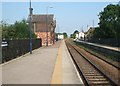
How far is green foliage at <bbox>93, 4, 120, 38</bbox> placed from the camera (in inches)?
2507

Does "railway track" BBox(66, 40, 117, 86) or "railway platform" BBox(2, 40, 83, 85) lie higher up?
"railway platform" BBox(2, 40, 83, 85)

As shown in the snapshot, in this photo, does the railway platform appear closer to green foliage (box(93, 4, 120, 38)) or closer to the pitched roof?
green foliage (box(93, 4, 120, 38))

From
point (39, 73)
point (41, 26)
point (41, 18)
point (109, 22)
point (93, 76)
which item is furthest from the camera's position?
point (41, 18)

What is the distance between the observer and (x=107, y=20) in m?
70.8

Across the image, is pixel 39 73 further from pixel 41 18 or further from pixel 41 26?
pixel 41 18

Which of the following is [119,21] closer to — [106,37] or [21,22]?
[106,37]

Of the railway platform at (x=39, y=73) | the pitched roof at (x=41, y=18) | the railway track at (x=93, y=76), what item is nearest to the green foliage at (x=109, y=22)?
the pitched roof at (x=41, y=18)

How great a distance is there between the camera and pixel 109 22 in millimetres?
67750

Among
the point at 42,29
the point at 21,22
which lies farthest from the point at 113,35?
the point at 42,29

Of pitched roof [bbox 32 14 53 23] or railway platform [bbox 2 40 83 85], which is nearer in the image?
railway platform [bbox 2 40 83 85]

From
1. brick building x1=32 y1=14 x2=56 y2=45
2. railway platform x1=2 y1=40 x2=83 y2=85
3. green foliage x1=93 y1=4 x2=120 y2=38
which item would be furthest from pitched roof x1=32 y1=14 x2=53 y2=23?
railway platform x1=2 y1=40 x2=83 y2=85

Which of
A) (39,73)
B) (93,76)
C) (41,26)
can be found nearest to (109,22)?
(41,26)

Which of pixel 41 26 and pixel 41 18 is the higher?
pixel 41 18

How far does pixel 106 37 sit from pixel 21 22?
71.0 feet
